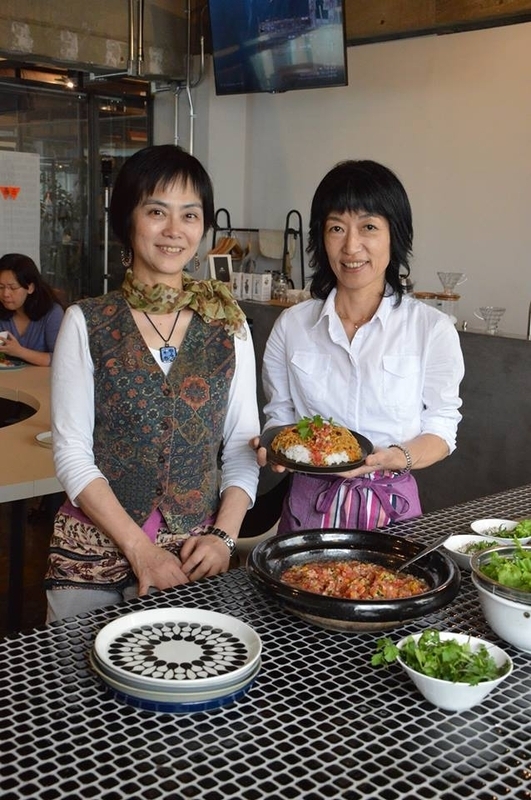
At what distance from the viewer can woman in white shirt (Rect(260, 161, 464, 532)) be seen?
2.22 metres

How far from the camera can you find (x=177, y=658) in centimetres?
129

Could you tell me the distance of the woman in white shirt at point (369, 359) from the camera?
222 cm

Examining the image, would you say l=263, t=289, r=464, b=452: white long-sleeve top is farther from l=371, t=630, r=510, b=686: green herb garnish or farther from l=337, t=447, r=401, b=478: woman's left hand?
l=371, t=630, r=510, b=686: green herb garnish

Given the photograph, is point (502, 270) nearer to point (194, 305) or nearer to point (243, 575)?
point (194, 305)

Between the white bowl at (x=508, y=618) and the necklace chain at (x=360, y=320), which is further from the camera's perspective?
the necklace chain at (x=360, y=320)

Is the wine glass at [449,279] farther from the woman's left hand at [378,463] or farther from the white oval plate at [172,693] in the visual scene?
the white oval plate at [172,693]

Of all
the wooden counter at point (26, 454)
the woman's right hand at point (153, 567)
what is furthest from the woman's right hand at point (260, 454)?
the wooden counter at point (26, 454)

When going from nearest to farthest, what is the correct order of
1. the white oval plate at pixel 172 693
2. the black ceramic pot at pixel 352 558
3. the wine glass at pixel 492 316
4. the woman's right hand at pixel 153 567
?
the white oval plate at pixel 172 693 < the black ceramic pot at pixel 352 558 < the woman's right hand at pixel 153 567 < the wine glass at pixel 492 316

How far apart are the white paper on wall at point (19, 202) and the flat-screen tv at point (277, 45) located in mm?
1669

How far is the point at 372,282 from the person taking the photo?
2.32 m

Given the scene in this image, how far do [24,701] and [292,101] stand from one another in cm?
626

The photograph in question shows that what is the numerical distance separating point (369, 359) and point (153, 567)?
790 millimetres

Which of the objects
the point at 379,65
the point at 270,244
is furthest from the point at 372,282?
the point at 270,244

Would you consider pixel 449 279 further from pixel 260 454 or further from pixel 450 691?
pixel 450 691
